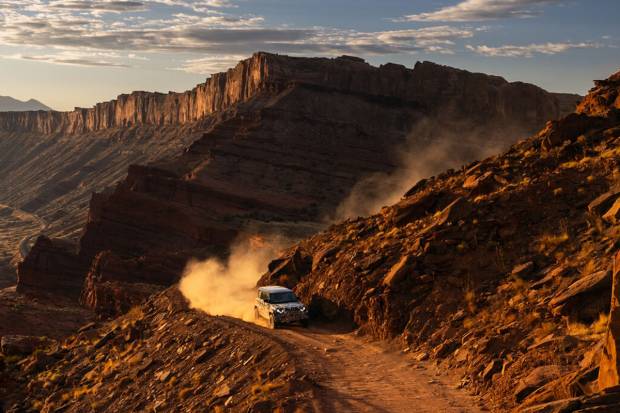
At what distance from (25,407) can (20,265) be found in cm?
4382

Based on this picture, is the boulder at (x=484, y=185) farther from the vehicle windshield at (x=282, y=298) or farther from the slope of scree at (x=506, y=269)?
the vehicle windshield at (x=282, y=298)

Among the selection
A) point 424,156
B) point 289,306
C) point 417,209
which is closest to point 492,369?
point 289,306

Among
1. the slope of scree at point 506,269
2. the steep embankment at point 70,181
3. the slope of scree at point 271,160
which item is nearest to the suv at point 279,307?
the slope of scree at point 506,269

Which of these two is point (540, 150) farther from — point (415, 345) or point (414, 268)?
point (415, 345)

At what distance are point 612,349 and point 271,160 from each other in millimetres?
77407

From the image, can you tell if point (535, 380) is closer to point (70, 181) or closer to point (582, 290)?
point (582, 290)

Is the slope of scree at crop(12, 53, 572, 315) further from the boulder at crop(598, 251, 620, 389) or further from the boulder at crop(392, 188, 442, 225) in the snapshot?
the boulder at crop(598, 251, 620, 389)

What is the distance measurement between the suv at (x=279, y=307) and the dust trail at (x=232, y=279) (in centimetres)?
206

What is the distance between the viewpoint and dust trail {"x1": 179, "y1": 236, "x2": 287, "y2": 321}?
2841cm

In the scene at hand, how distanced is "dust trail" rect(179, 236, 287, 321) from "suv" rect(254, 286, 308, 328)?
2.06m

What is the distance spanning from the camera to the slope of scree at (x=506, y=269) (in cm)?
1284

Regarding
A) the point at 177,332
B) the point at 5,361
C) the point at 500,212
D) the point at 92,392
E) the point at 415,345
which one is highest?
the point at 500,212

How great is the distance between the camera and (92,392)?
2056cm

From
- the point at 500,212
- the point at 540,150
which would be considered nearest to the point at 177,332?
the point at 500,212
